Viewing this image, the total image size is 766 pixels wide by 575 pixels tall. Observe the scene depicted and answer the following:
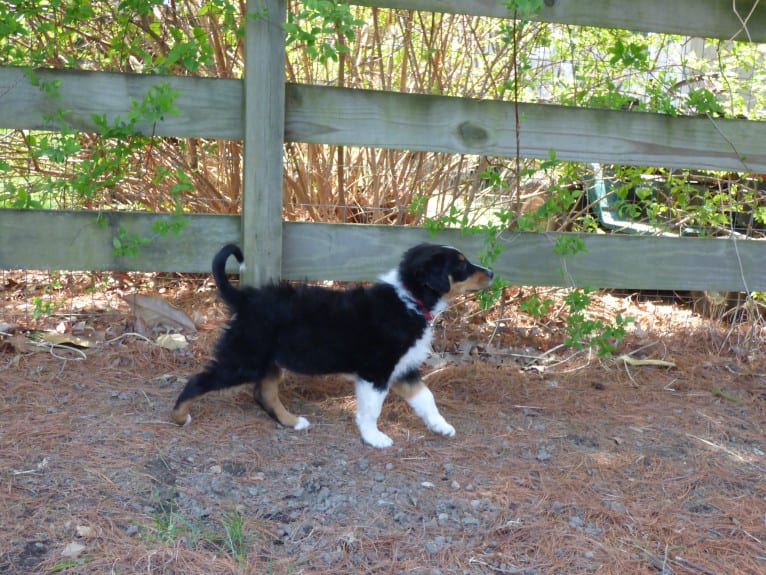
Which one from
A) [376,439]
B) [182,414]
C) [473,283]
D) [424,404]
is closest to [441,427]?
[424,404]

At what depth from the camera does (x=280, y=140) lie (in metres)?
4.75

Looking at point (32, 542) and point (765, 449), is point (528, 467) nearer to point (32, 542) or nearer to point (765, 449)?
point (765, 449)

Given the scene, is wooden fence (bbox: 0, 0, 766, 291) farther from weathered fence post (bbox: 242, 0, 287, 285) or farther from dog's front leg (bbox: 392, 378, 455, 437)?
dog's front leg (bbox: 392, 378, 455, 437)

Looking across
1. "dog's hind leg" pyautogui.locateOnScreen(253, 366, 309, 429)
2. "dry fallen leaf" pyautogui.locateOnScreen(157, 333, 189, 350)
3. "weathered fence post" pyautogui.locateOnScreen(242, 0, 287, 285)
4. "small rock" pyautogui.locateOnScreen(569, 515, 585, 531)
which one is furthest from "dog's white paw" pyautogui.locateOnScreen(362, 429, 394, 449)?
"dry fallen leaf" pyautogui.locateOnScreen(157, 333, 189, 350)

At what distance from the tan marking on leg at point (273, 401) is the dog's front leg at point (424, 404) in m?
0.65

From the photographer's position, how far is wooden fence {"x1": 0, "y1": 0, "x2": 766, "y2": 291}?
4.64m

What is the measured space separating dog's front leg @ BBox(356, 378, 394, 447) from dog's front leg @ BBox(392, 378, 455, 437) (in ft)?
0.68

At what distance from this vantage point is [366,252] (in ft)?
16.7

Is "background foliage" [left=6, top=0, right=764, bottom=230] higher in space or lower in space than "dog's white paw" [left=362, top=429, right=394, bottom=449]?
higher

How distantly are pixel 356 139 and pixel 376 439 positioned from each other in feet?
6.22

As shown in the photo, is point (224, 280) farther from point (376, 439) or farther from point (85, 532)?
point (85, 532)

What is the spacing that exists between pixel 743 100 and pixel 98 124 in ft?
17.2

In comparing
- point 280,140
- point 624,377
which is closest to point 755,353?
point 624,377

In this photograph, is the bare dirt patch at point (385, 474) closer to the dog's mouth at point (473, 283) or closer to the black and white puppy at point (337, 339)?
the black and white puppy at point (337, 339)
